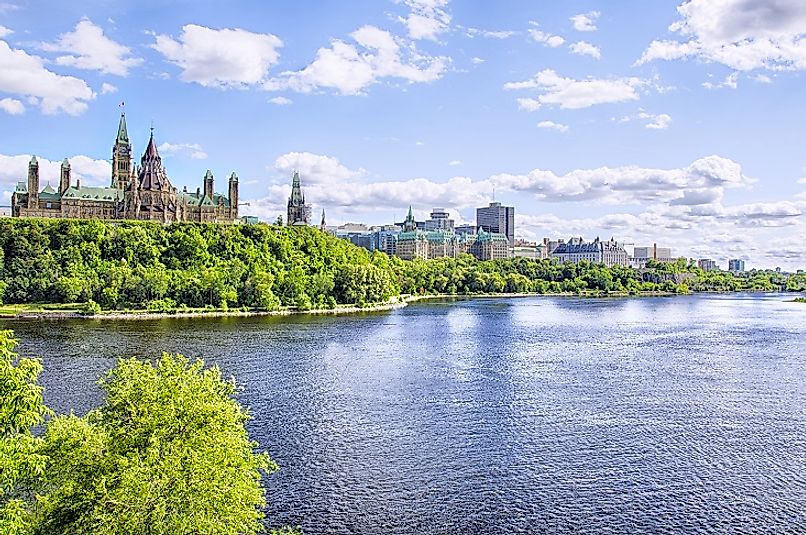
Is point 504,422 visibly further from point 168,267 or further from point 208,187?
point 208,187

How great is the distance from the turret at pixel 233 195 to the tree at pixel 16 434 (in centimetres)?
12253

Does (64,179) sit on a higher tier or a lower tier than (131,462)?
higher

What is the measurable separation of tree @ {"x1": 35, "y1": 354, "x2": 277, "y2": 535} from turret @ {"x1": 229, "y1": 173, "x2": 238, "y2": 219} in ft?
398

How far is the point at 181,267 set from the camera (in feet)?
349

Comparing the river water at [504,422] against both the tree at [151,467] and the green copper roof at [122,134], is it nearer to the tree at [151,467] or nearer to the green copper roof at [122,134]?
the tree at [151,467]

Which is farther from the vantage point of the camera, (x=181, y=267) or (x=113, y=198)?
(x=113, y=198)

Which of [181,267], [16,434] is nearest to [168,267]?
[181,267]

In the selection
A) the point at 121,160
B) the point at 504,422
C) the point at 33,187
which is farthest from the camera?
the point at 121,160

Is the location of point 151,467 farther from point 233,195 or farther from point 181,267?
point 233,195

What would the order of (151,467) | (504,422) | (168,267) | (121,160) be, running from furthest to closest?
(121,160) → (168,267) → (504,422) → (151,467)

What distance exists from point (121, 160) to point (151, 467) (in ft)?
419

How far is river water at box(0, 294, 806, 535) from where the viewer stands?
24.1 metres

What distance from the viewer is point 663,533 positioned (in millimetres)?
22438

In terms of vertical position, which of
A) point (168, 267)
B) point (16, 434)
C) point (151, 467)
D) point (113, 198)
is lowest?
point (151, 467)
